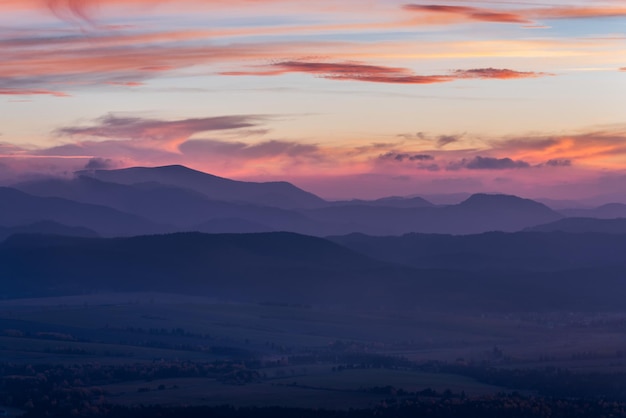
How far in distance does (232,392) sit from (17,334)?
149 feet

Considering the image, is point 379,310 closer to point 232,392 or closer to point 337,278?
point 337,278

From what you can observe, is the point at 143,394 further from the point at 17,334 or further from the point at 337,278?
the point at 337,278

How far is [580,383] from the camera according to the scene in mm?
98688

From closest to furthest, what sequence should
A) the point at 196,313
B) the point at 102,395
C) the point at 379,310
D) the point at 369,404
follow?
1. the point at 369,404
2. the point at 102,395
3. the point at 196,313
4. the point at 379,310

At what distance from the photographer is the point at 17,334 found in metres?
134

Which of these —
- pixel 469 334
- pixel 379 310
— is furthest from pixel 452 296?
pixel 469 334

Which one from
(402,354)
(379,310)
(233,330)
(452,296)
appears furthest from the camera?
(452,296)

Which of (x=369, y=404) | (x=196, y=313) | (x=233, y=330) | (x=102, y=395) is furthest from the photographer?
(x=196, y=313)

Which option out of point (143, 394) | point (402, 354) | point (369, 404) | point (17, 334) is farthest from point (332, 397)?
point (17, 334)

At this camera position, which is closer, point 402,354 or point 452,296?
point 402,354

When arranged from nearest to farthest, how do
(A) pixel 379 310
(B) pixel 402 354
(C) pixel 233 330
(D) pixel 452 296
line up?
(B) pixel 402 354 < (C) pixel 233 330 < (A) pixel 379 310 < (D) pixel 452 296

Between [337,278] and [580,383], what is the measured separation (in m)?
97.6

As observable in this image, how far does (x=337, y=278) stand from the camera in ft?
640

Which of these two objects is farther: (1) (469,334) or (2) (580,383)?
(1) (469,334)
